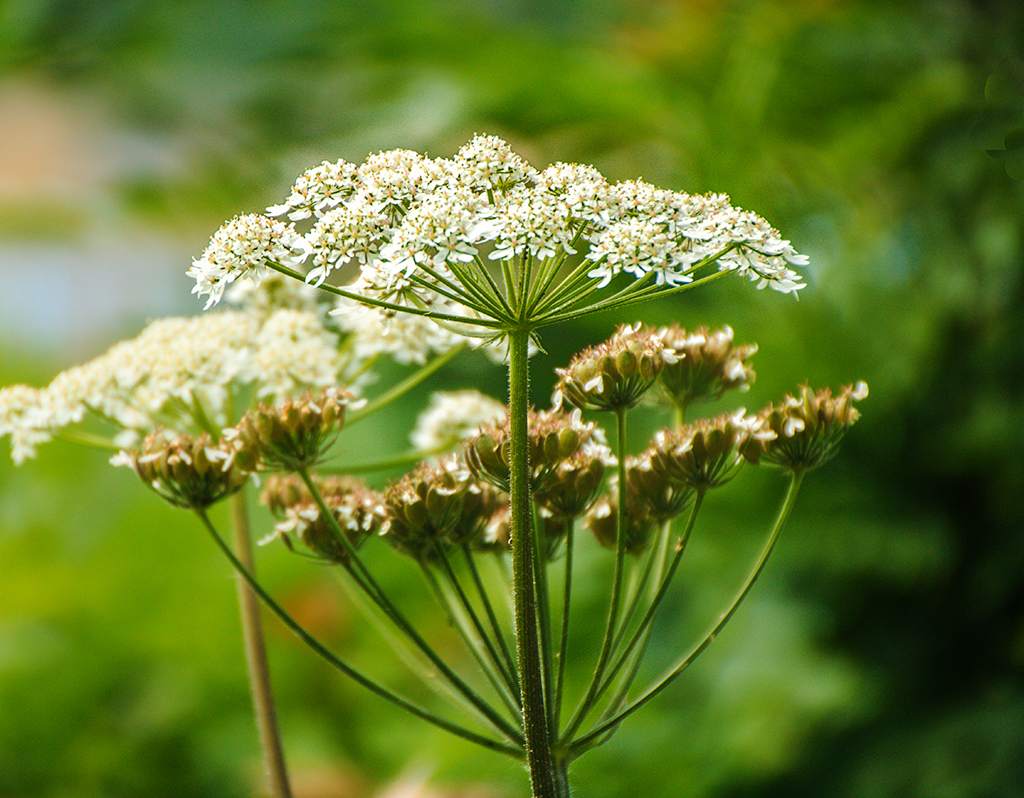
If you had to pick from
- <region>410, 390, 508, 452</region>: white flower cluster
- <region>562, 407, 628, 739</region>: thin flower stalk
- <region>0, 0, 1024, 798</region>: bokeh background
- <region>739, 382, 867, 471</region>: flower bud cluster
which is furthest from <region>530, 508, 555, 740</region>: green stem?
<region>0, 0, 1024, 798</region>: bokeh background

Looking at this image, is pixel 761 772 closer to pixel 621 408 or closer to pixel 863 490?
pixel 863 490

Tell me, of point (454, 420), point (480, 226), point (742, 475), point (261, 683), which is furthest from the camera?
point (742, 475)

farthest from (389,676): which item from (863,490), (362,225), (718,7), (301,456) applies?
(718,7)

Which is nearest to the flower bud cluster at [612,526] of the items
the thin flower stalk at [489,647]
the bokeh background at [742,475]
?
the thin flower stalk at [489,647]

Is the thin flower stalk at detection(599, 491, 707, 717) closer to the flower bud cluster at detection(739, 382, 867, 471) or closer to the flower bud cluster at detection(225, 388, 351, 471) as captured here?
the flower bud cluster at detection(739, 382, 867, 471)

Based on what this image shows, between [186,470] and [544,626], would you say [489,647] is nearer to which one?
[544,626]

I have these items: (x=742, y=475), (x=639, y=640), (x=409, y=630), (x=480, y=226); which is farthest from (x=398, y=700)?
(x=742, y=475)

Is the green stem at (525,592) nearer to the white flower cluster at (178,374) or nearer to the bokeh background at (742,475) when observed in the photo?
the white flower cluster at (178,374)
